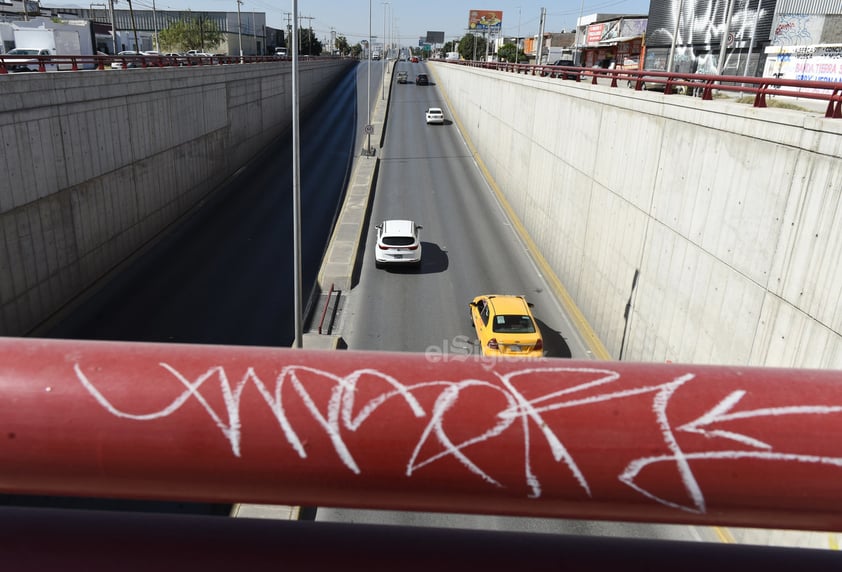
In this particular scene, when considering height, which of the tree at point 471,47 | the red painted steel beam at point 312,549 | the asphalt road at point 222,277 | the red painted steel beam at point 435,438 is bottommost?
the asphalt road at point 222,277

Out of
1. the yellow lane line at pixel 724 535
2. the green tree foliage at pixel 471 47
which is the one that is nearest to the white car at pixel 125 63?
the yellow lane line at pixel 724 535

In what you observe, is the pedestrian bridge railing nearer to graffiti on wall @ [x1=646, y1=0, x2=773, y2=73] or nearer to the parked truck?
graffiti on wall @ [x1=646, y1=0, x2=773, y2=73]

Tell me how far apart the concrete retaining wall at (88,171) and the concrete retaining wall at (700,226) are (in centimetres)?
1724

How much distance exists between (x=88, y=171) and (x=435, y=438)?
23447mm

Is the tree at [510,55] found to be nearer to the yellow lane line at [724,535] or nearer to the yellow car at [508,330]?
the yellow car at [508,330]

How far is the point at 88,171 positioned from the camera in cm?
2139

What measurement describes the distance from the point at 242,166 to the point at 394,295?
25.0 meters

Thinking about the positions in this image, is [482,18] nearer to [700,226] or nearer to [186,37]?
[186,37]

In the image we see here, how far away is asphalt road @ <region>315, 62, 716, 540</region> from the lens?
38.8 feet

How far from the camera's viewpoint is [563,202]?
79.1 feet

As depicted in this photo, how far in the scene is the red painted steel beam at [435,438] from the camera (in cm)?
146

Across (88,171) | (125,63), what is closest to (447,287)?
(88,171)

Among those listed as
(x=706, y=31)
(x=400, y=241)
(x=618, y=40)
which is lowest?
(x=400, y=241)

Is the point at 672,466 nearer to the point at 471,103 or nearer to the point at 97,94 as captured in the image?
the point at 97,94
